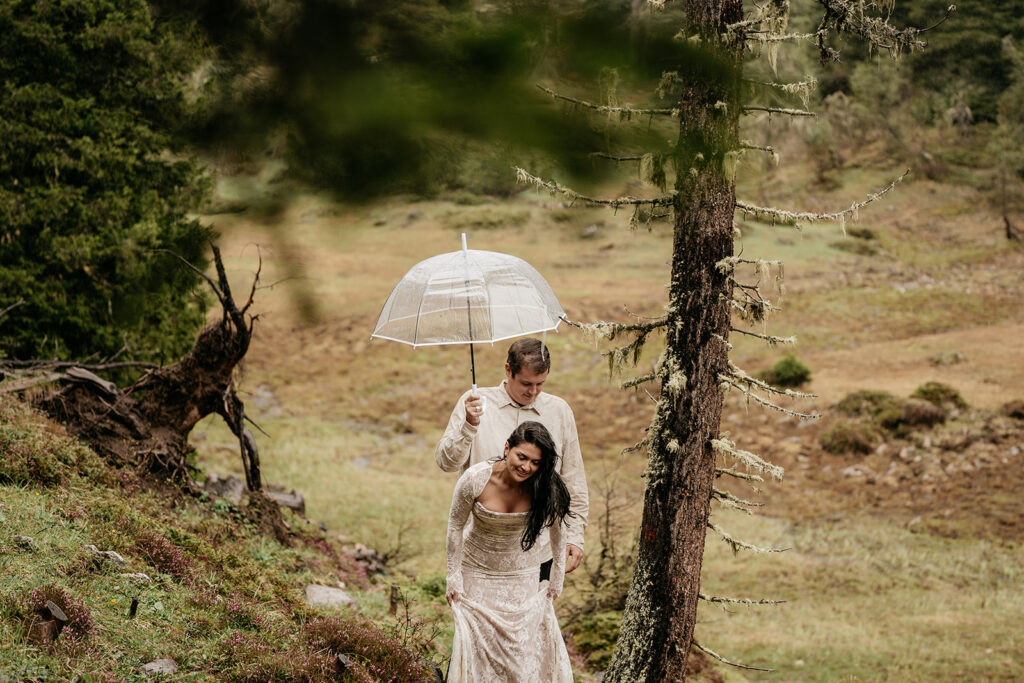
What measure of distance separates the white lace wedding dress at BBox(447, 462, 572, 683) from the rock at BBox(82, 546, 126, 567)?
2.89m

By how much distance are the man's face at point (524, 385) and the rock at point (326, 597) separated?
3717 mm

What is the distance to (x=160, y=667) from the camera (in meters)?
4.52

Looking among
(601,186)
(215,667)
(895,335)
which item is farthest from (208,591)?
(895,335)

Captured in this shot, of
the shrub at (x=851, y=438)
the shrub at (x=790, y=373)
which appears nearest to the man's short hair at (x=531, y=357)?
the shrub at (x=851, y=438)

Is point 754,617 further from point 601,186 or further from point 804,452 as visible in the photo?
point 601,186

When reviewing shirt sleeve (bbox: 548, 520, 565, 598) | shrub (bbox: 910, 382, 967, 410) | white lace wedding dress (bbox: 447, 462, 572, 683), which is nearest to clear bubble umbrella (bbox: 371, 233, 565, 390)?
white lace wedding dress (bbox: 447, 462, 572, 683)

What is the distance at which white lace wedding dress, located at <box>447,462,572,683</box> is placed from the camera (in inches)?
163

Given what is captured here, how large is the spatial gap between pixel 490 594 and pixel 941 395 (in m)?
17.2

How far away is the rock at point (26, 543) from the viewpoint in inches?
213

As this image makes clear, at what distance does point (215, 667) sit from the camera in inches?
185

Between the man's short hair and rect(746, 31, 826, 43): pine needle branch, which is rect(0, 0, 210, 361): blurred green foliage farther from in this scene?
rect(746, 31, 826, 43): pine needle branch

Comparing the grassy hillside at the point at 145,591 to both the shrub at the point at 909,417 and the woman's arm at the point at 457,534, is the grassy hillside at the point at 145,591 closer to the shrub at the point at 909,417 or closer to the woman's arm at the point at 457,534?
the woman's arm at the point at 457,534

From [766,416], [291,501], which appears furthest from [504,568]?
[766,416]

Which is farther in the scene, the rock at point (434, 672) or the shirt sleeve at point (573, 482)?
the rock at point (434, 672)
